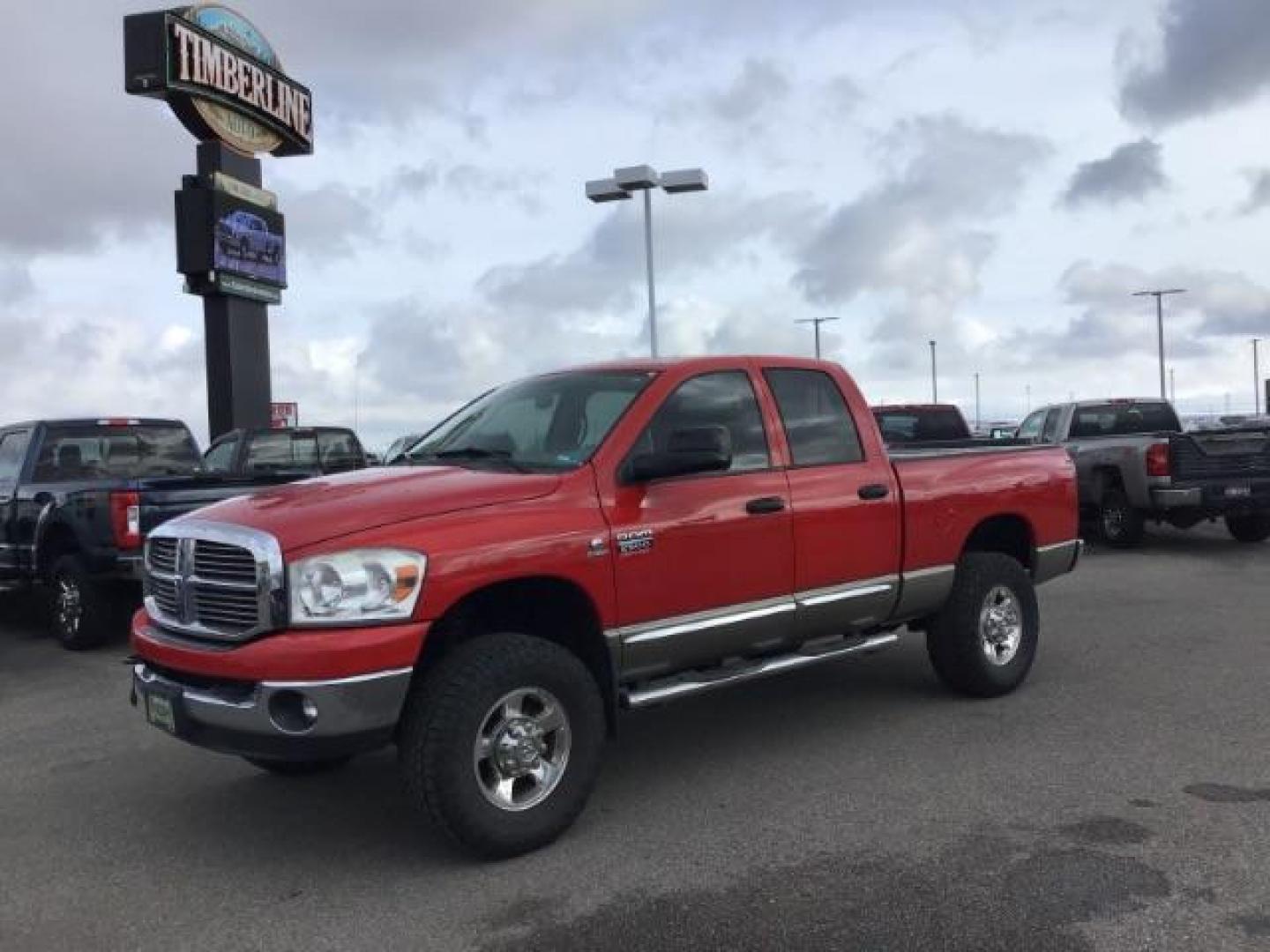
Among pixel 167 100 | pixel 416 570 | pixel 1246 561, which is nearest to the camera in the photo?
pixel 416 570

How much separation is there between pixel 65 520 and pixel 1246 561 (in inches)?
450

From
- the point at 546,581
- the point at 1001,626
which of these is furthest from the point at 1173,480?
the point at 546,581

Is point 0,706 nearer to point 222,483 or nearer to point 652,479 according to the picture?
point 222,483

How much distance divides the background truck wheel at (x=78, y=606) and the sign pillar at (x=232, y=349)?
9889 mm

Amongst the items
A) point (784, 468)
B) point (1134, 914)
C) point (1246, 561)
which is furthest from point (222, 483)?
point (1246, 561)

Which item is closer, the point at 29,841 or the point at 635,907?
the point at 635,907

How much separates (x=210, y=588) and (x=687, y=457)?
74.5 inches

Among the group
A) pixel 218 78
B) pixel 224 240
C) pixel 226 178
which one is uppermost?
pixel 218 78

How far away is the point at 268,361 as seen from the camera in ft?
64.8

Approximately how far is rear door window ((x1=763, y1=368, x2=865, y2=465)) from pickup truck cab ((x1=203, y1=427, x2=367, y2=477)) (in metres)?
7.34

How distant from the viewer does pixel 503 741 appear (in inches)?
166

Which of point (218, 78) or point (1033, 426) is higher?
point (218, 78)

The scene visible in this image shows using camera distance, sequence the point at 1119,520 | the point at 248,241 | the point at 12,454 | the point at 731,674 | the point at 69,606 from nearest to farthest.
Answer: the point at 731,674 → the point at 69,606 → the point at 12,454 → the point at 1119,520 → the point at 248,241

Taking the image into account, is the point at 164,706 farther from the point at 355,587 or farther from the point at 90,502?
the point at 90,502
